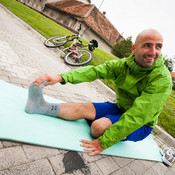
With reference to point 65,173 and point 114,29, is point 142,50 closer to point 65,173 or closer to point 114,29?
point 65,173

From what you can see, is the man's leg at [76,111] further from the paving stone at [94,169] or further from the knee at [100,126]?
the paving stone at [94,169]

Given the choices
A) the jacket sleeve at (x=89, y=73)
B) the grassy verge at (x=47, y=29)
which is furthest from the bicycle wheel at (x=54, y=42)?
the jacket sleeve at (x=89, y=73)

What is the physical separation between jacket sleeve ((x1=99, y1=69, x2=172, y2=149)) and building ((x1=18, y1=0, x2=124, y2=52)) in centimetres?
2467

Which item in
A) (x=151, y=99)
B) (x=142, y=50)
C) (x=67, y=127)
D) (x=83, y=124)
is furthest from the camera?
(x=83, y=124)

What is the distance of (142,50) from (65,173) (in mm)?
1636

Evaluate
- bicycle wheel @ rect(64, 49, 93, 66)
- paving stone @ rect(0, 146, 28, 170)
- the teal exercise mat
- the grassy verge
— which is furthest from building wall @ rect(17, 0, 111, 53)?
paving stone @ rect(0, 146, 28, 170)

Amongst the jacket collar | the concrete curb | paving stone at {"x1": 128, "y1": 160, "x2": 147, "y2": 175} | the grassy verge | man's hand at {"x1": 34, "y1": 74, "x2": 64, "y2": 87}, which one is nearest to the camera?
man's hand at {"x1": 34, "y1": 74, "x2": 64, "y2": 87}

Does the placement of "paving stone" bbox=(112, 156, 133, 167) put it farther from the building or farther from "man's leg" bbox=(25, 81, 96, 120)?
the building

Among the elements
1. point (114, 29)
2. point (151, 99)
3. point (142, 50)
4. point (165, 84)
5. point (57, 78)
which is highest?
point (114, 29)

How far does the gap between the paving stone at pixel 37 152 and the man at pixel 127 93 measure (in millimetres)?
445

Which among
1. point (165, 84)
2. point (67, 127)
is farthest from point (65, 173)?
point (165, 84)

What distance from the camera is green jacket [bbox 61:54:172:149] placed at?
1.53 meters

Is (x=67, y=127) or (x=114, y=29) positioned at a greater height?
(x=114, y=29)

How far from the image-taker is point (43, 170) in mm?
1240
